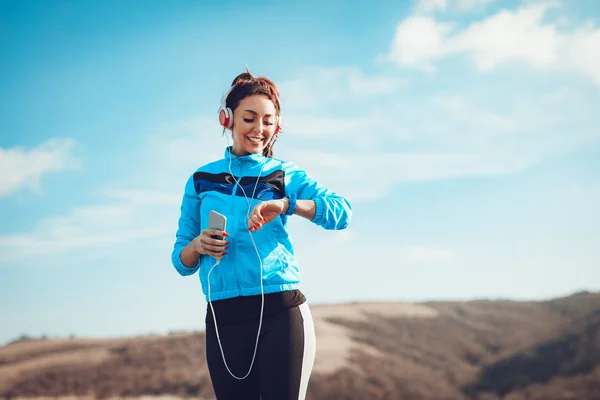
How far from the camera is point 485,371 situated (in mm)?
22172

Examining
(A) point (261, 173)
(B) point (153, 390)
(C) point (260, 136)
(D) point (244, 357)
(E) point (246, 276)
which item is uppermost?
(C) point (260, 136)

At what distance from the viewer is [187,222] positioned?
3.24 meters

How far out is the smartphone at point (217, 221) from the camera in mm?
2830

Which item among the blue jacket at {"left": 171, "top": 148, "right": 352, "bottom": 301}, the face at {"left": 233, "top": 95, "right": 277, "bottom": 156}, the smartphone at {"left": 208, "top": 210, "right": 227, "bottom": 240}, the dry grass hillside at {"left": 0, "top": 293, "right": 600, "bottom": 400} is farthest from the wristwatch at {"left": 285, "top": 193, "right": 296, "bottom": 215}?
the dry grass hillside at {"left": 0, "top": 293, "right": 600, "bottom": 400}

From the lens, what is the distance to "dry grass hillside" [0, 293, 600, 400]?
51.2 ft

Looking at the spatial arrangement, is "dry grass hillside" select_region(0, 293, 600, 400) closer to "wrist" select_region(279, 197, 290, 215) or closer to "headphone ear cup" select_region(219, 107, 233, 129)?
"headphone ear cup" select_region(219, 107, 233, 129)

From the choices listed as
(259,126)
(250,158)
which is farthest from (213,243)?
(259,126)

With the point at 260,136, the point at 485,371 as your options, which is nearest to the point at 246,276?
the point at 260,136

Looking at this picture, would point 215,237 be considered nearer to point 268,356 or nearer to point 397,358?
point 268,356

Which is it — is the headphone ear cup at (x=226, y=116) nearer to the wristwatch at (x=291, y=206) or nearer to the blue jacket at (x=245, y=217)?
the blue jacket at (x=245, y=217)

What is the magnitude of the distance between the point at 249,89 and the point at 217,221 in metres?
0.74

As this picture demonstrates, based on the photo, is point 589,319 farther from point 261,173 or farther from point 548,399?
point 261,173

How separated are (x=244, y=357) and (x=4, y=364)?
51.2 feet

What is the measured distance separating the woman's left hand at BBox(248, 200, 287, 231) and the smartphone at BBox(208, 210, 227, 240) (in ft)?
0.44
